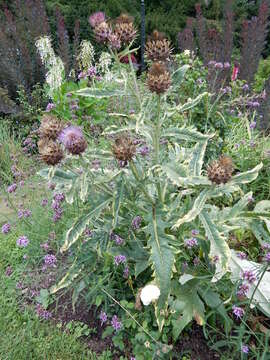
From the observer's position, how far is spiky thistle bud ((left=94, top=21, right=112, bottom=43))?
1876 millimetres

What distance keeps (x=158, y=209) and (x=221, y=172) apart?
45 centimetres

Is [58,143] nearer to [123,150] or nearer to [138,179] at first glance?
[123,150]

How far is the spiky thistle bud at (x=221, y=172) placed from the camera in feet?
5.49

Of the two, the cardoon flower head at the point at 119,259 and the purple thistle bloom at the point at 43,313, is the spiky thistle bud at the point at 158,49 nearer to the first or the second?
the cardoon flower head at the point at 119,259

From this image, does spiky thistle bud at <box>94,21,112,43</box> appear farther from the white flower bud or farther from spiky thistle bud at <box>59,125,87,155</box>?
the white flower bud

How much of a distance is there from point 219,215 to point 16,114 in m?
3.74

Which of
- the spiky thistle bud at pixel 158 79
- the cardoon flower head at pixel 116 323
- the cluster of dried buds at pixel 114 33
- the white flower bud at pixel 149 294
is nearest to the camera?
the white flower bud at pixel 149 294

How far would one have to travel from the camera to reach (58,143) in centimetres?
185

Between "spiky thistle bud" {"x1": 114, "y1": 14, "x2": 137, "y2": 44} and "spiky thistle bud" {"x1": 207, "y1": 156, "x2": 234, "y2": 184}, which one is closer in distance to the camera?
"spiky thistle bud" {"x1": 207, "y1": 156, "x2": 234, "y2": 184}

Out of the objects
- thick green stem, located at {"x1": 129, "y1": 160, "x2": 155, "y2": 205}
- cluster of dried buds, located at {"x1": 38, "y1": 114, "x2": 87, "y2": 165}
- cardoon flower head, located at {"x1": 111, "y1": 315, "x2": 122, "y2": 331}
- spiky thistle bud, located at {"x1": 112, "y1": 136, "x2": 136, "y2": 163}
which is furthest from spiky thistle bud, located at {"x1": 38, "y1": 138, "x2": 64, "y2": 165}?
cardoon flower head, located at {"x1": 111, "y1": 315, "x2": 122, "y2": 331}

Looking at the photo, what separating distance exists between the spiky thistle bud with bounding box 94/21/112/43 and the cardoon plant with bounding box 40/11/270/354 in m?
0.05

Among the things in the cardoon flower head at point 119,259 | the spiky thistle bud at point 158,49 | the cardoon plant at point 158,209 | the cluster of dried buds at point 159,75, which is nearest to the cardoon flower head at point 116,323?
the cardoon plant at point 158,209

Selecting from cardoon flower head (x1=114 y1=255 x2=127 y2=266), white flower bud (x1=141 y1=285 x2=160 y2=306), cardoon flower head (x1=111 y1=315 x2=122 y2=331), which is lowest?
cardoon flower head (x1=111 y1=315 x2=122 y2=331)

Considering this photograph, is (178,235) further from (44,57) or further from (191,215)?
(44,57)
